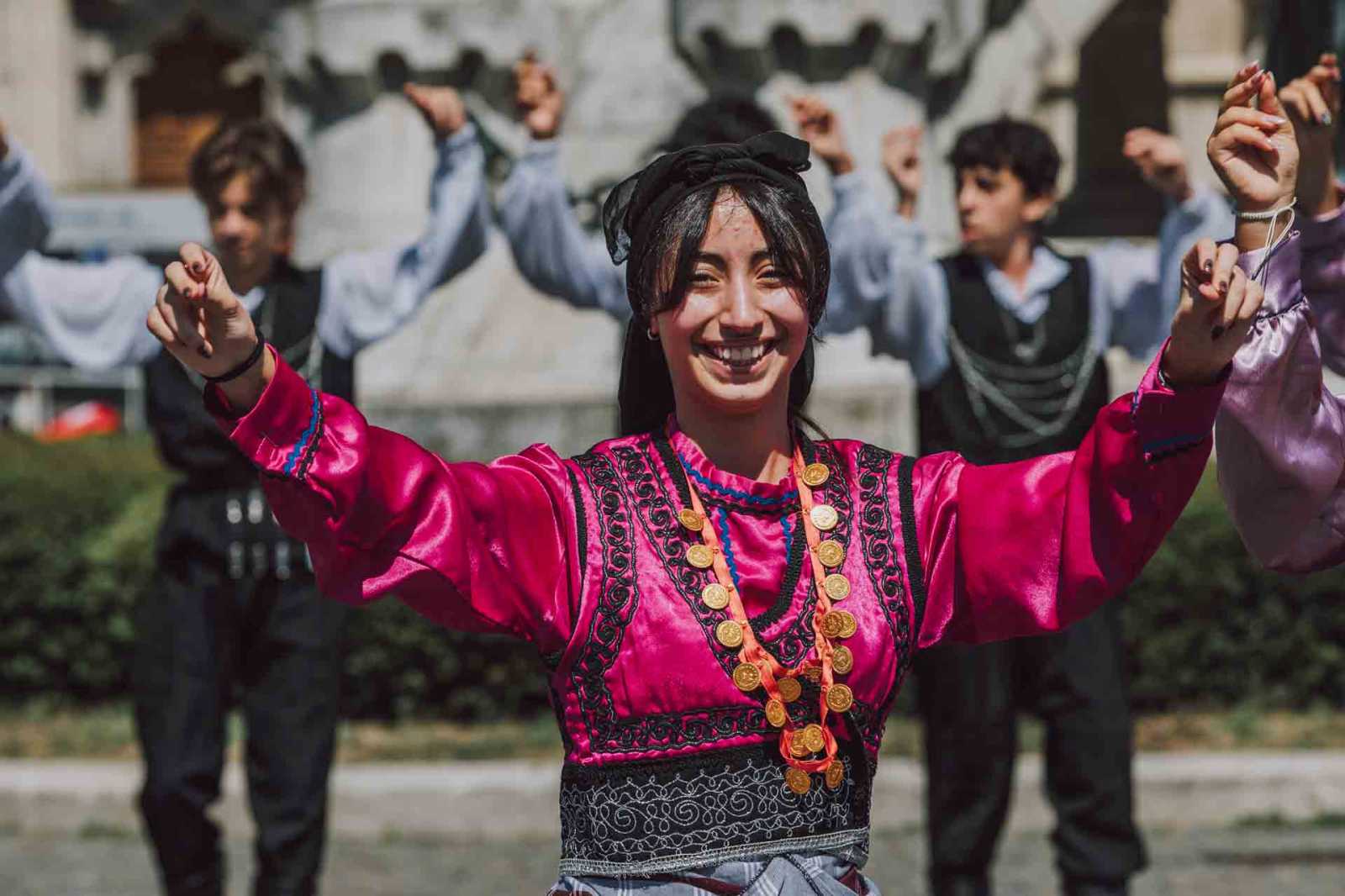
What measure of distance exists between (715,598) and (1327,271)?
991 mm

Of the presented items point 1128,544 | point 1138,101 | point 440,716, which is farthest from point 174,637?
point 1138,101

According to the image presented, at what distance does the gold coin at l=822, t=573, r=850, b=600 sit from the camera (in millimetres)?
2762

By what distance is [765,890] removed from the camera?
268 centimetres

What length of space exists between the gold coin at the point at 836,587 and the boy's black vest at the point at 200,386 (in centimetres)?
212

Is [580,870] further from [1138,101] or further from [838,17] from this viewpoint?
[1138,101]

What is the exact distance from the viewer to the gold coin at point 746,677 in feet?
8.93

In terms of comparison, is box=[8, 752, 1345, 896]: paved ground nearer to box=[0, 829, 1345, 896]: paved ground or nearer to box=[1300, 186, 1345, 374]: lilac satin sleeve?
box=[0, 829, 1345, 896]: paved ground

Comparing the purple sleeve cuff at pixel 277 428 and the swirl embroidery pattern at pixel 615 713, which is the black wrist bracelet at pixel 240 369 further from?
the swirl embroidery pattern at pixel 615 713

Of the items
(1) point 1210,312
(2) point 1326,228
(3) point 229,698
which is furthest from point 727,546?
(3) point 229,698

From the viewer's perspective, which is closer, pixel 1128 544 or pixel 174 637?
pixel 1128 544

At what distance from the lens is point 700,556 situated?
2.77m

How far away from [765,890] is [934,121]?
7.04 m

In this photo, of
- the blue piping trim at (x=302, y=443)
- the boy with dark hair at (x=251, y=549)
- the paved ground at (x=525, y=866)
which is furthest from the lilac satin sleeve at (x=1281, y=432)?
the paved ground at (x=525, y=866)

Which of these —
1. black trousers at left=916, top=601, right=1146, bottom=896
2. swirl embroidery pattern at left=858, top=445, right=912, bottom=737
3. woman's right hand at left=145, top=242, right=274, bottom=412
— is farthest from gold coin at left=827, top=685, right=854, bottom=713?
black trousers at left=916, top=601, right=1146, bottom=896
